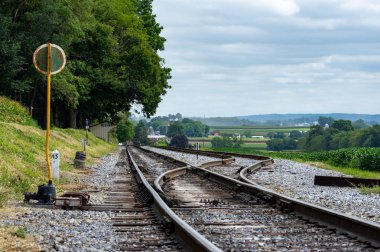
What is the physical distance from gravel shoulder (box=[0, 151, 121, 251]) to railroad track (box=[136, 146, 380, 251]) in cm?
124

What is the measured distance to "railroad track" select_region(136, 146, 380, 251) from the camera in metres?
7.33

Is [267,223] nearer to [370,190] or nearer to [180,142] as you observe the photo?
[370,190]

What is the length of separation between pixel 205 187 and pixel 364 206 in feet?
15.2

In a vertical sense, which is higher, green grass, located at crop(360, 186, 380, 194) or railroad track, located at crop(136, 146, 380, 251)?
railroad track, located at crop(136, 146, 380, 251)

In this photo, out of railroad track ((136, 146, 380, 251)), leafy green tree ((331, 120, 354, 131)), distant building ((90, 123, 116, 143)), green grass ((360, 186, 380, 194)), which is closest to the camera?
railroad track ((136, 146, 380, 251))

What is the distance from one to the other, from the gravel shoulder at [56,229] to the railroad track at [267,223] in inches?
48.8

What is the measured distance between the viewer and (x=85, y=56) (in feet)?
190

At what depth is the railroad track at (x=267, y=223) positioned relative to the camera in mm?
7328

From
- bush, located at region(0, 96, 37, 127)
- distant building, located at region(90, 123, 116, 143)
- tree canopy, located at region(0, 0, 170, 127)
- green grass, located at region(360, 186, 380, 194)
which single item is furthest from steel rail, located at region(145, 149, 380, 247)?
distant building, located at region(90, 123, 116, 143)

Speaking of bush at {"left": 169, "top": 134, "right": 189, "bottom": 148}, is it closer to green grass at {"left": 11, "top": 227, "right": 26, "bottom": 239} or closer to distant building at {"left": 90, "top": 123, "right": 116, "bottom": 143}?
distant building at {"left": 90, "top": 123, "right": 116, "bottom": 143}

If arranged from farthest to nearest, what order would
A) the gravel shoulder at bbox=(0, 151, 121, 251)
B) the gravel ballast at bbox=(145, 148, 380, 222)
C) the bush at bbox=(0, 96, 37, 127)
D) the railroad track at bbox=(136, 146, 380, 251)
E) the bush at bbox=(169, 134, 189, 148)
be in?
the bush at bbox=(169, 134, 189, 148) < the bush at bbox=(0, 96, 37, 127) < the gravel ballast at bbox=(145, 148, 380, 222) < the railroad track at bbox=(136, 146, 380, 251) < the gravel shoulder at bbox=(0, 151, 121, 251)

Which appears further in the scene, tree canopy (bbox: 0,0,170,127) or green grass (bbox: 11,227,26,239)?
tree canopy (bbox: 0,0,170,127)

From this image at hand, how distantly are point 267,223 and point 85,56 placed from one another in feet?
166

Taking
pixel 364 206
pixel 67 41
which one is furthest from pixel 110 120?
pixel 364 206
